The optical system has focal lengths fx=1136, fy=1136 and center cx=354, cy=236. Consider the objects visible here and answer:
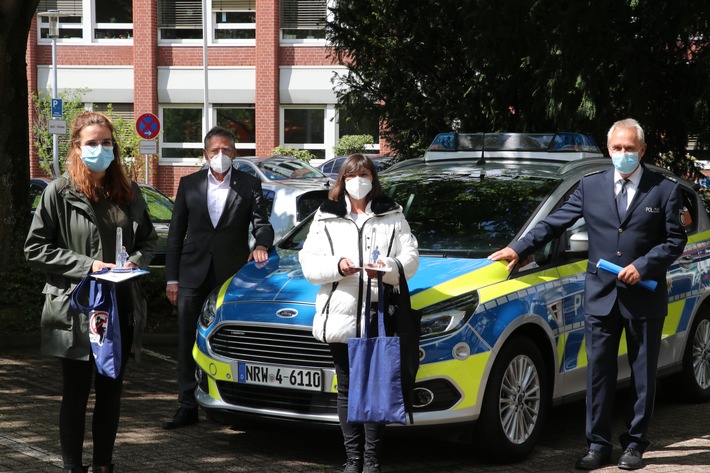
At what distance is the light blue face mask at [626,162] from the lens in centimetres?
625

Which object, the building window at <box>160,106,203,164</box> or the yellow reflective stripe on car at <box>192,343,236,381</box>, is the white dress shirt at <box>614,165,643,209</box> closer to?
the yellow reflective stripe on car at <box>192,343,236,381</box>

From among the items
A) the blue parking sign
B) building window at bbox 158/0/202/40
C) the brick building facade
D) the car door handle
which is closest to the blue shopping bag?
the car door handle

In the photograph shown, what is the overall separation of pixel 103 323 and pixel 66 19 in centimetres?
3541

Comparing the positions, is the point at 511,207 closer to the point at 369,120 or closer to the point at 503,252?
the point at 503,252

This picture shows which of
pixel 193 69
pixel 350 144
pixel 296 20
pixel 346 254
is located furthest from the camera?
pixel 193 69

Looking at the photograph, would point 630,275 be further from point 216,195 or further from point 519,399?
point 216,195

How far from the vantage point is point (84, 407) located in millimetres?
5426

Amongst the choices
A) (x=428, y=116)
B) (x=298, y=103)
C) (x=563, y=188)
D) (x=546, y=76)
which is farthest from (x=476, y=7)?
(x=298, y=103)

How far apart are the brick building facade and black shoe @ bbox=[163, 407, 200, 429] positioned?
100 feet

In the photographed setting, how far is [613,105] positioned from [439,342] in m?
7.72

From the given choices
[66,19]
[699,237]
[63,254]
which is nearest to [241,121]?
[66,19]

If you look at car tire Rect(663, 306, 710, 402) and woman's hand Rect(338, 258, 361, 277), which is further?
car tire Rect(663, 306, 710, 402)

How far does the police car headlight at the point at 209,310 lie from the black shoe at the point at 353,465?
1294mm

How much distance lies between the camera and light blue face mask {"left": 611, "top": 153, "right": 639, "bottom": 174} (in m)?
6.25
